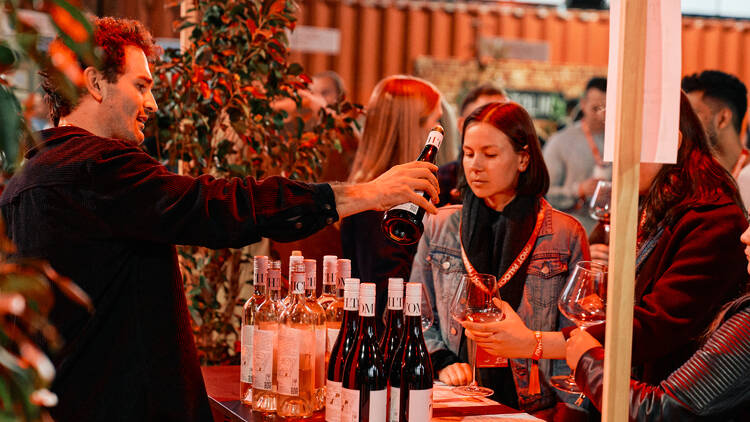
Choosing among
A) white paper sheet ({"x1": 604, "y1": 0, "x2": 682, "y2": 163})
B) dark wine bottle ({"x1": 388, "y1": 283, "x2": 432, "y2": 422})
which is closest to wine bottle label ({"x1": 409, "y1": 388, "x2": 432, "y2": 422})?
dark wine bottle ({"x1": 388, "y1": 283, "x2": 432, "y2": 422})

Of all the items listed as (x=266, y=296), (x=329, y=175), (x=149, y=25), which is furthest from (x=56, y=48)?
(x=149, y=25)

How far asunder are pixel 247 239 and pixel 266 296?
24 cm

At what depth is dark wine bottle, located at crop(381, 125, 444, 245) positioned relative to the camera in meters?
1.65

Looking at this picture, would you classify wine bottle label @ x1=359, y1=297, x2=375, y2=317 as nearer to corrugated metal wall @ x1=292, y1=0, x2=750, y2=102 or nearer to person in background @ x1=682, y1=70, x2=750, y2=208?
person in background @ x1=682, y1=70, x2=750, y2=208

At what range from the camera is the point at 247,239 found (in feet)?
5.18

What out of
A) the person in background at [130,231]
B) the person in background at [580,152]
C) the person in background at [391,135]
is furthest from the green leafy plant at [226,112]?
the person in background at [580,152]

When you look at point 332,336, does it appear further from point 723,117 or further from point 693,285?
point 723,117

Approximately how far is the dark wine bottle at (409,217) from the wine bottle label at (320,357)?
0.86ft

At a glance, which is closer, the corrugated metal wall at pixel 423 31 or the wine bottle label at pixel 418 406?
the wine bottle label at pixel 418 406

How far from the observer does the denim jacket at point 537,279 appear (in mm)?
2275

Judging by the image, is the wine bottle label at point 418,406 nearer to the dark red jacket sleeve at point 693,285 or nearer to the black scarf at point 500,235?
the dark red jacket sleeve at point 693,285

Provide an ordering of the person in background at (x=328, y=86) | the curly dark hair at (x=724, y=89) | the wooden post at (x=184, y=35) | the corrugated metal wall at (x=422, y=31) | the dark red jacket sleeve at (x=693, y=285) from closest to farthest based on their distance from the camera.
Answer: the dark red jacket sleeve at (x=693, y=285) < the wooden post at (x=184, y=35) < the curly dark hair at (x=724, y=89) < the person in background at (x=328, y=86) < the corrugated metal wall at (x=422, y=31)

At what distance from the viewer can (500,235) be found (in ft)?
7.98

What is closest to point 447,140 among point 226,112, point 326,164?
point 326,164
